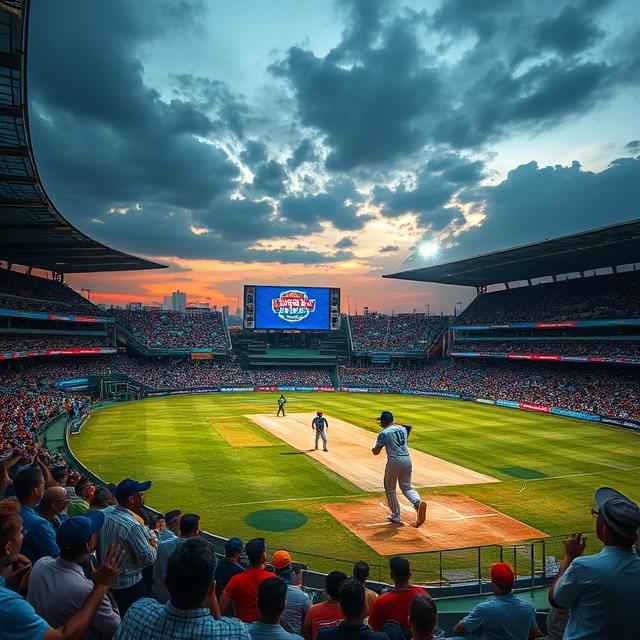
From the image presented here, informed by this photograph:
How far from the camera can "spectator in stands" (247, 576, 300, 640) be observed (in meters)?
3.69

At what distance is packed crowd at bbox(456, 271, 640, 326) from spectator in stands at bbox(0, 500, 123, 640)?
5253 centimetres

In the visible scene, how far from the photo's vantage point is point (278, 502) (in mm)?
18578

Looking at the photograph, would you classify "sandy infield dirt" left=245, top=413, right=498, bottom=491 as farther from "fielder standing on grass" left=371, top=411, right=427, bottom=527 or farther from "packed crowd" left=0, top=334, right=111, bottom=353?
"packed crowd" left=0, top=334, right=111, bottom=353

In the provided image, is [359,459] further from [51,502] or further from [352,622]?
[352,622]

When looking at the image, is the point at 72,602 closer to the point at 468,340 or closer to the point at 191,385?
the point at 191,385

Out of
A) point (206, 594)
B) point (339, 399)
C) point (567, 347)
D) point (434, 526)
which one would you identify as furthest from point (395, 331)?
point (206, 594)

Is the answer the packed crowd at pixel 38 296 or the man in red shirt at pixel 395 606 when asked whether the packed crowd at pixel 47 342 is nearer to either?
the packed crowd at pixel 38 296

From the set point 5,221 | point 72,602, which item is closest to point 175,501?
point 72,602

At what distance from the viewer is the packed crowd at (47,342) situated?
45.6m

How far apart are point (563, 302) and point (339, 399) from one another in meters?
28.4

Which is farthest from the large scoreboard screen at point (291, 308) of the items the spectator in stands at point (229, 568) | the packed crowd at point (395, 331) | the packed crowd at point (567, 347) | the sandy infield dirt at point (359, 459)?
the spectator in stands at point (229, 568)

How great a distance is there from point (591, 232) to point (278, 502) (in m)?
35.3

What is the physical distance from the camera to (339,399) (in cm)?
5572

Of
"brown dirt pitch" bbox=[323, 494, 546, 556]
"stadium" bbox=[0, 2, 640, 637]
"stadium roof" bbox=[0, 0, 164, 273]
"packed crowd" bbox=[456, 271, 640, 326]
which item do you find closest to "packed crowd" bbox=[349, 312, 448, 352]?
"stadium" bbox=[0, 2, 640, 637]
